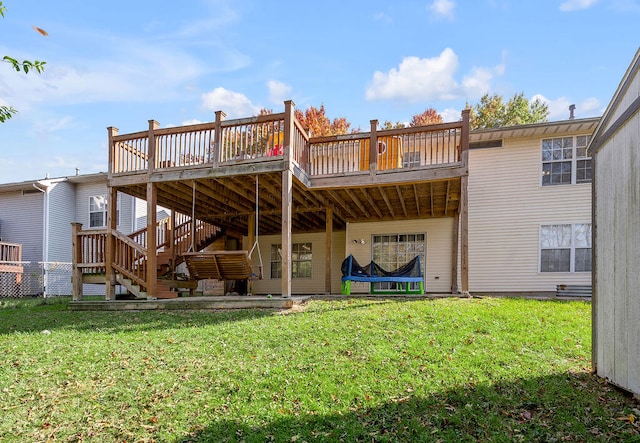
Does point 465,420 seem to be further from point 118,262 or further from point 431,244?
point 431,244

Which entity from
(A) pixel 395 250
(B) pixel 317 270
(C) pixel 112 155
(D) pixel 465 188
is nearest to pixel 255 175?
(C) pixel 112 155

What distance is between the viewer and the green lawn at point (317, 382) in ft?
12.3

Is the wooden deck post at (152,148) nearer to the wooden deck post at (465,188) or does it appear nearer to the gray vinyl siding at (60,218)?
the wooden deck post at (465,188)

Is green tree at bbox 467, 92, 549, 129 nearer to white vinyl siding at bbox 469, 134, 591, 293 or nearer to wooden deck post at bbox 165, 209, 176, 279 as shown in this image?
white vinyl siding at bbox 469, 134, 591, 293

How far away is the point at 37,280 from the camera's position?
56.7 ft

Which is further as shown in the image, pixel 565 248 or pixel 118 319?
pixel 565 248

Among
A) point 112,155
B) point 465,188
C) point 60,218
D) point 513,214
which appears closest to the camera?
point 465,188

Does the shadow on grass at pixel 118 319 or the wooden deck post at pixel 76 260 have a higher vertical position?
the wooden deck post at pixel 76 260

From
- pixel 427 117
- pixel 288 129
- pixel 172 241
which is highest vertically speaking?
pixel 427 117

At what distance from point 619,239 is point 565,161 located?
9898 millimetres

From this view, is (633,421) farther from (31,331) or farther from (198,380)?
(31,331)

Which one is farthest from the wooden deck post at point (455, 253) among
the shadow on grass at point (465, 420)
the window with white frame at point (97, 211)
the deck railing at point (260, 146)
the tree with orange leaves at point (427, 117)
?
the tree with orange leaves at point (427, 117)

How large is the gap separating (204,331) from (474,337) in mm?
4170

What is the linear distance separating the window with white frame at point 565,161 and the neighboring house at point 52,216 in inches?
600
